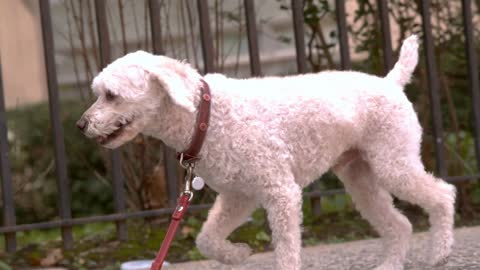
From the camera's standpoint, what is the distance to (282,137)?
12.0 feet

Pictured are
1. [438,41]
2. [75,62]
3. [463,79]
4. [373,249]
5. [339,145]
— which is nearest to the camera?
[339,145]

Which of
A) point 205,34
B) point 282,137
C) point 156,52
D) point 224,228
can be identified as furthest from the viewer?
point 205,34

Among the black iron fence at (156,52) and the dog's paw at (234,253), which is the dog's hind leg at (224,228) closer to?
the dog's paw at (234,253)

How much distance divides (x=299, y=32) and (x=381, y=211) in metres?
1.61

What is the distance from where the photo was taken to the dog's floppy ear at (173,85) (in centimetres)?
336

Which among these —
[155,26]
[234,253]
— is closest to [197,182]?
[234,253]

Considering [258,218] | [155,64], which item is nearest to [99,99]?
[155,64]

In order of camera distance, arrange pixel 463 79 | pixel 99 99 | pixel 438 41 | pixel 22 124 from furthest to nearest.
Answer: pixel 22 124, pixel 463 79, pixel 438 41, pixel 99 99

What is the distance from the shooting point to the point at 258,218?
241 inches

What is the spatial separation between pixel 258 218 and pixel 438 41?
201 cm

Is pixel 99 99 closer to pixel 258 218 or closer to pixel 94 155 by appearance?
pixel 258 218

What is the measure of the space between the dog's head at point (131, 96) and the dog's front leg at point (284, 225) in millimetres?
518

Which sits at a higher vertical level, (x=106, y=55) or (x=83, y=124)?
(x=106, y=55)

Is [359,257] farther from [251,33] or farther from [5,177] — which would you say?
[5,177]
